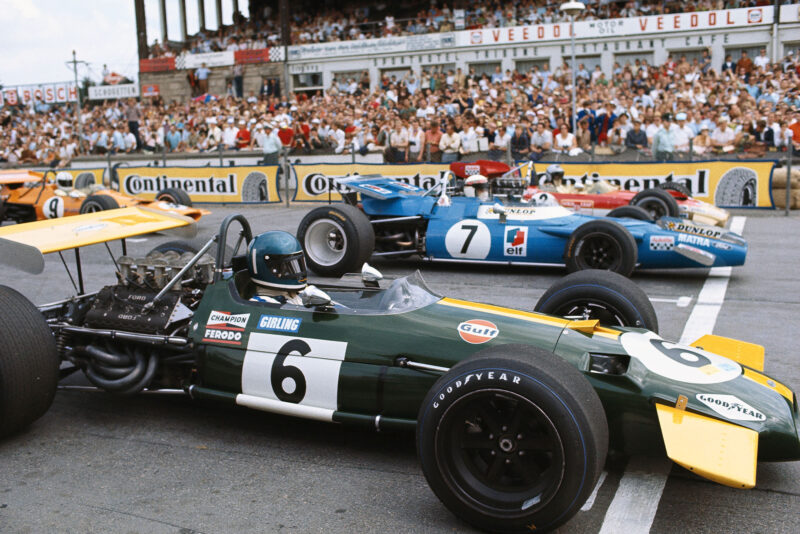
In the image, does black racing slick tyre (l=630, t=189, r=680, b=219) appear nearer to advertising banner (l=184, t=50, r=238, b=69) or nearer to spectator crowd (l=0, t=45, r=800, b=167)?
spectator crowd (l=0, t=45, r=800, b=167)

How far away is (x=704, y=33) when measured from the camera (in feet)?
82.1

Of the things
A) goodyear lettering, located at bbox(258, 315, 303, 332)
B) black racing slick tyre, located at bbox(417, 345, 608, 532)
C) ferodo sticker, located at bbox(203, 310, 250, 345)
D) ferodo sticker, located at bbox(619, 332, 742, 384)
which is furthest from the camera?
ferodo sticker, located at bbox(203, 310, 250, 345)

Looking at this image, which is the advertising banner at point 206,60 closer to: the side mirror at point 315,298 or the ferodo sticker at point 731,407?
the side mirror at point 315,298

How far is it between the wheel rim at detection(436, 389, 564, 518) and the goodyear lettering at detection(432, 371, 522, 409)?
53mm

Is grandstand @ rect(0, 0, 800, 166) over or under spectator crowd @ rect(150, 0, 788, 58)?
under

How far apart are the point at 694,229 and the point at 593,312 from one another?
467cm

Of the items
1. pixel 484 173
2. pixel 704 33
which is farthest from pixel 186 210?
pixel 704 33

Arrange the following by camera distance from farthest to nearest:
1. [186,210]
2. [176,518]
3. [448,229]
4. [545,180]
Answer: [545,180] < [186,210] < [448,229] < [176,518]

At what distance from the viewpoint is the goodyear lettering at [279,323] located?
14.4 ft

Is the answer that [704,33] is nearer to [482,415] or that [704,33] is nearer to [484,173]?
[484,173]

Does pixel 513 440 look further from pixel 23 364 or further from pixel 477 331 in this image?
pixel 23 364

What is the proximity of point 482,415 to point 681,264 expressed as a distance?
20.5ft

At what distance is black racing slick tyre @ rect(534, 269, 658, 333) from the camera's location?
4.82 metres

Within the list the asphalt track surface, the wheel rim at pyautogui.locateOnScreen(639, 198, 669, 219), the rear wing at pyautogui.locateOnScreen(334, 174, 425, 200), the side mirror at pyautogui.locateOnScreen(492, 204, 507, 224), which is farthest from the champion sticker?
the asphalt track surface
